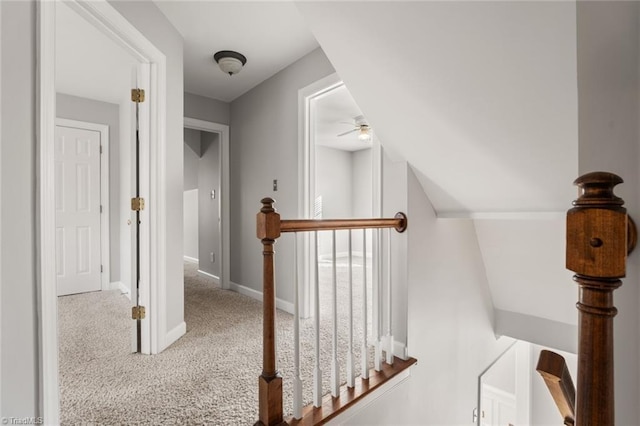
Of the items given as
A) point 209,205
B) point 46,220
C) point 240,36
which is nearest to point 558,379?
point 46,220

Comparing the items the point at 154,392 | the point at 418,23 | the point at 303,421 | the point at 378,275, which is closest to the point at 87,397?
the point at 154,392

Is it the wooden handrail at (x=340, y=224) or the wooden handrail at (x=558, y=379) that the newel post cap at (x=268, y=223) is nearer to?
the wooden handrail at (x=340, y=224)

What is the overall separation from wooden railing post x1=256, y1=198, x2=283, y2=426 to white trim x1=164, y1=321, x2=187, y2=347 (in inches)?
48.7

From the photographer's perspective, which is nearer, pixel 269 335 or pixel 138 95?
pixel 269 335

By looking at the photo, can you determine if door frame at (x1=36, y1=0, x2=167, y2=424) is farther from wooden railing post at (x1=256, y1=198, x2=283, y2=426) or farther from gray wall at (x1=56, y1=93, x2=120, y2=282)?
gray wall at (x1=56, y1=93, x2=120, y2=282)

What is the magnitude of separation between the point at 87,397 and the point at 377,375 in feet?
5.16

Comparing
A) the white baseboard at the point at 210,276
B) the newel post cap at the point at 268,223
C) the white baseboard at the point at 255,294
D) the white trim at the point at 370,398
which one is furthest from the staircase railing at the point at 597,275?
the white baseboard at the point at 210,276

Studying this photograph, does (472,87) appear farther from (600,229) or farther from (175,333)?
(175,333)

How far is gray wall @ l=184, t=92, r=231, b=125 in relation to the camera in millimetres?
3631

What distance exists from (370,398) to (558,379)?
1067 millimetres

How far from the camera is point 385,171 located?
206 cm

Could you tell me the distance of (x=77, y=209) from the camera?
3734 millimetres

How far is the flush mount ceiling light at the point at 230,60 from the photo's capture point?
2.78 m

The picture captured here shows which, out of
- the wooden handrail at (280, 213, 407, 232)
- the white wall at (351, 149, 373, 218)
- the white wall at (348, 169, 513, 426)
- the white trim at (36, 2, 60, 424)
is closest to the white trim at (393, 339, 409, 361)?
the white wall at (348, 169, 513, 426)
